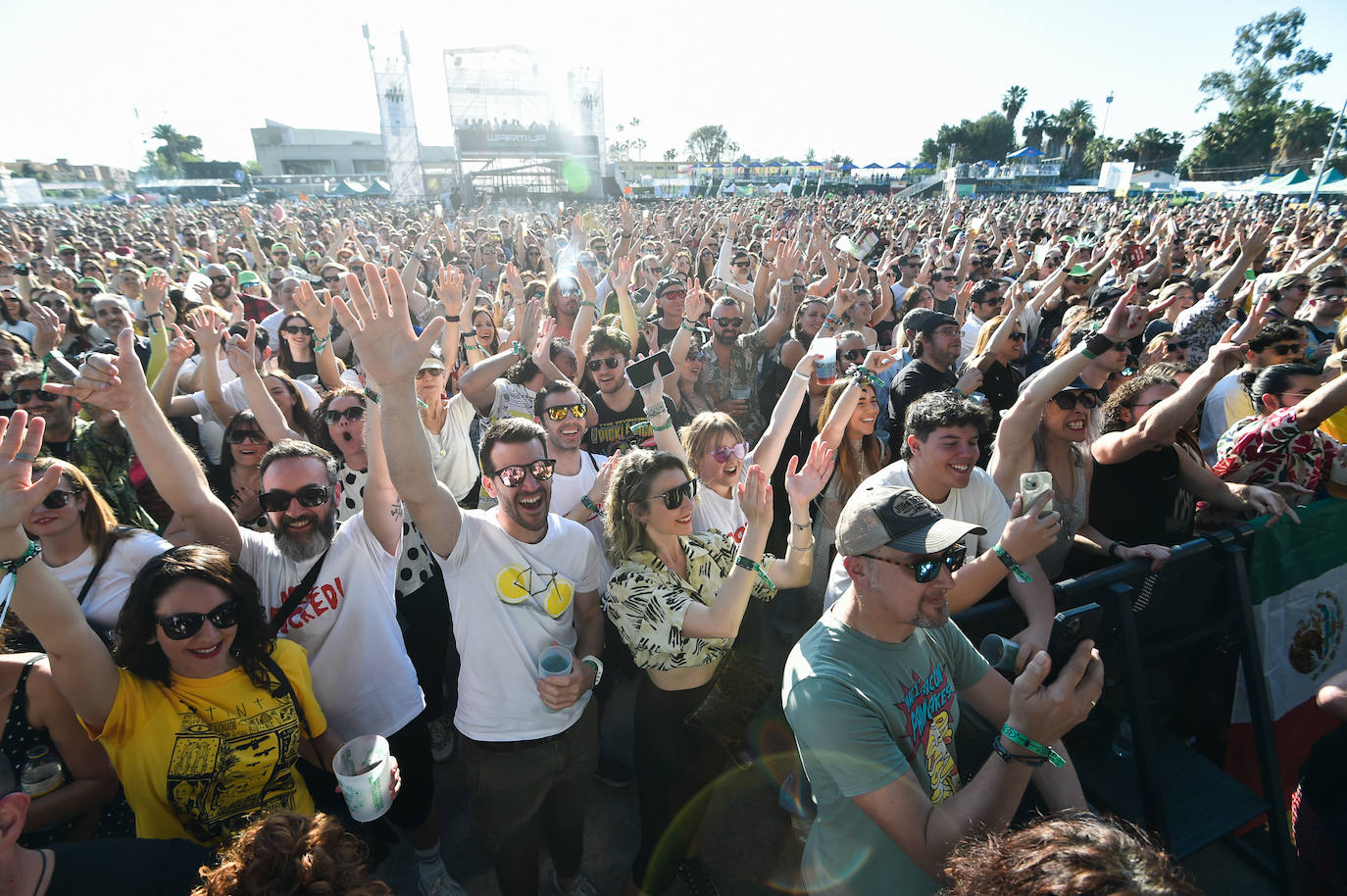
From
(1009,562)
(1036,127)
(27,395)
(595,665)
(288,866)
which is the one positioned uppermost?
(1036,127)

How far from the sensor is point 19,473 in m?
1.69

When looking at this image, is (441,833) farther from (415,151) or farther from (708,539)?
(415,151)

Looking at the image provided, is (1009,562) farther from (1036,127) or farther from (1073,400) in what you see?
(1036,127)

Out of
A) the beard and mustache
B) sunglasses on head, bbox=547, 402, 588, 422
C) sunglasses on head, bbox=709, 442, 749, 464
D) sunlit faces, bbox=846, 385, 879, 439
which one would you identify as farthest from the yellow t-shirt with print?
sunlit faces, bbox=846, 385, 879, 439

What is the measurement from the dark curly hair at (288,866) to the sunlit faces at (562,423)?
2.24 m

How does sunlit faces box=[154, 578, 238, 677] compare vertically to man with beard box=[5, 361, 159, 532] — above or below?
below

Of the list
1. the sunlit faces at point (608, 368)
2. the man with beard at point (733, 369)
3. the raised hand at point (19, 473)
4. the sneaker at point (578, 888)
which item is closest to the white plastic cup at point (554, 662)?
the sneaker at point (578, 888)

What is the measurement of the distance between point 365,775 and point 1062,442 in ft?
10.9

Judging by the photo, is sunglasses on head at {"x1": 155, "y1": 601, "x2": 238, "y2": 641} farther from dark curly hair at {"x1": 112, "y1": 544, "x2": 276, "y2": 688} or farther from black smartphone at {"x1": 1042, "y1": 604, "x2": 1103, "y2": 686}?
black smartphone at {"x1": 1042, "y1": 604, "x2": 1103, "y2": 686}

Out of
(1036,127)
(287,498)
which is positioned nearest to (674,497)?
(287,498)

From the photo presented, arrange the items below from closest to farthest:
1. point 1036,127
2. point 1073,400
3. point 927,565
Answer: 1. point 927,565
2. point 1073,400
3. point 1036,127

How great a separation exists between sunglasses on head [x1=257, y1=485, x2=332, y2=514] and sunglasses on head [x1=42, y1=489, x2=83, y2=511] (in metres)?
0.63

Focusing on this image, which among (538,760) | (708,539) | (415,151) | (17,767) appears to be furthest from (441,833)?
(415,151)

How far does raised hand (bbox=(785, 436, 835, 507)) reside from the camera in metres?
2.41
